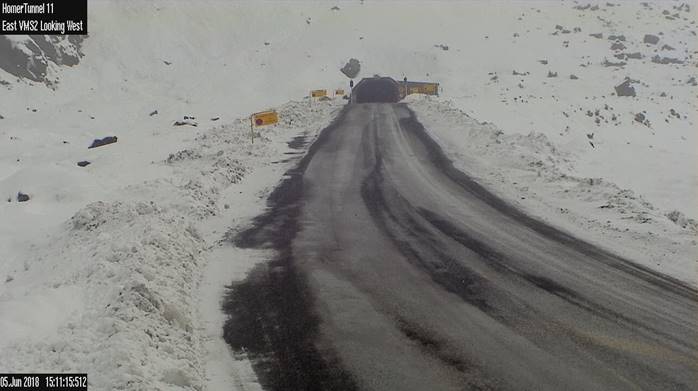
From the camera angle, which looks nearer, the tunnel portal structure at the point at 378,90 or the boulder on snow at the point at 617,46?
the tunnel portal structure at the point at 378,90

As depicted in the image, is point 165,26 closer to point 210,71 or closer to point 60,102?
point 210,71

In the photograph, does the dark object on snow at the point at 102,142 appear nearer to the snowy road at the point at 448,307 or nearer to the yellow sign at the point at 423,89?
the snowy road at the point at 448,307

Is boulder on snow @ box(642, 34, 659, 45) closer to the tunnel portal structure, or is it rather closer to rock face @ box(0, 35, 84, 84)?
the tunnel portal structure

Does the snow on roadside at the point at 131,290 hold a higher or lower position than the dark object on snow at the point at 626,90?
lower

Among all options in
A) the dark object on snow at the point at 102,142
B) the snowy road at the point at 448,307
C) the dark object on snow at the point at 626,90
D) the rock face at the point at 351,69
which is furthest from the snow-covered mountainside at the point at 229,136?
the rock face at the point at 351,69

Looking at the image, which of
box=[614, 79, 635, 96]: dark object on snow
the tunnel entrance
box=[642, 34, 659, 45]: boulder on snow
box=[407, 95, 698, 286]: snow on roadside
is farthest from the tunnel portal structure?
box=[642, 34, 659, 45]: boulder on snow

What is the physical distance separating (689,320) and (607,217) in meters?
5.16

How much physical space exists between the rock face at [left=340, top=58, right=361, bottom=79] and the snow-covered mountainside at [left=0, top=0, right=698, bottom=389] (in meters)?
1.20

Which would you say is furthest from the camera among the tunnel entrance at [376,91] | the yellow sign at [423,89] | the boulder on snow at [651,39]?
the boulder on snow at [651,39]

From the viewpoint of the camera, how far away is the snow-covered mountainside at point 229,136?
21.2 ft

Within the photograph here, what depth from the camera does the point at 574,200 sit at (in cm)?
1334
